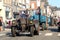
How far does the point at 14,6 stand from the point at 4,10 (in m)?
8.19

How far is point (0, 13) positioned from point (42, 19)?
17211 millimetres

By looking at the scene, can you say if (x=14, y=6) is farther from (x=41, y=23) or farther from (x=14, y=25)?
(x=14, y=25)

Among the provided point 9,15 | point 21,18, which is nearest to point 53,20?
point 9,15

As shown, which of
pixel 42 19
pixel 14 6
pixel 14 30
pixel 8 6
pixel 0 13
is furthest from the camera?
pixel 14 6

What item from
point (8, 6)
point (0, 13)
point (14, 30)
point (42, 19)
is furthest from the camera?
point (8, 6)

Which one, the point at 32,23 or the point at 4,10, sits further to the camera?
the point at 4,10

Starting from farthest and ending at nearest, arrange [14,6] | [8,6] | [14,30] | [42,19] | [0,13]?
[14,6] < [8,6] < [0,13] < [42,19] < [14,30]

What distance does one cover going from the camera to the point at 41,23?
104 feet

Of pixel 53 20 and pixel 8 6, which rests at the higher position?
pixel 8 6

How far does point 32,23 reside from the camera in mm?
21766

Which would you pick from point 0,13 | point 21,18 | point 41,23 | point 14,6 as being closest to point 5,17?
point 0,13

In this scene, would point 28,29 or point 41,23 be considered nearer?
point 28,29

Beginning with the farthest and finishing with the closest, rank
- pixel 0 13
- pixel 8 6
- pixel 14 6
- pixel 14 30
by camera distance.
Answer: pixel 14 6 → pixel 8 6 → pixel 0 13 → pixel 14 30

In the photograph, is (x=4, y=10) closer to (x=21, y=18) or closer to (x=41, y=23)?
(x=41, y=23)
